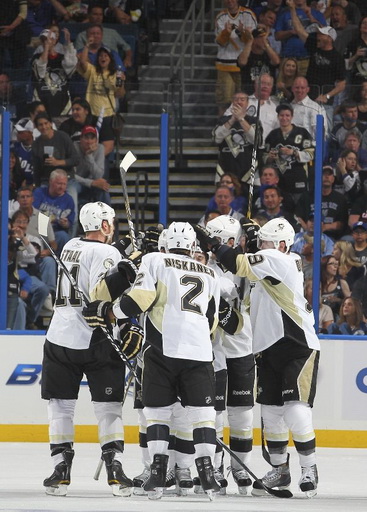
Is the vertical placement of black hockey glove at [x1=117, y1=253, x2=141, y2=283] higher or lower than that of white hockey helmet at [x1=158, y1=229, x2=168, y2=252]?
lower

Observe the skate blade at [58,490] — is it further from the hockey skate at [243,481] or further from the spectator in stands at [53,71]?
the spectator in stands at [53,71]

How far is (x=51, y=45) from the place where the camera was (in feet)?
35.3

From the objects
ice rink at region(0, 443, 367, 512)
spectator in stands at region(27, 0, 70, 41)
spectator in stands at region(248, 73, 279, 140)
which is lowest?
ice rink at region(0, 443, 367, 512)

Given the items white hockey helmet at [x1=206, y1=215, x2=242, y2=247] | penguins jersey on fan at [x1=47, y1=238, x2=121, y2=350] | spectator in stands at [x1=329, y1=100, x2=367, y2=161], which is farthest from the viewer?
spectator in stands at [x1=329, y1=100, x2=367, y2=161]

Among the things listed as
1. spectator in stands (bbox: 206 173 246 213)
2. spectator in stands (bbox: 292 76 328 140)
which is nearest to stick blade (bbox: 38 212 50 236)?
spectator in stands (bbox: 206 173 246 213)

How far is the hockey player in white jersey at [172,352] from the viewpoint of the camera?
588cm

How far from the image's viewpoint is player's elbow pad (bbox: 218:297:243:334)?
6.44 meters

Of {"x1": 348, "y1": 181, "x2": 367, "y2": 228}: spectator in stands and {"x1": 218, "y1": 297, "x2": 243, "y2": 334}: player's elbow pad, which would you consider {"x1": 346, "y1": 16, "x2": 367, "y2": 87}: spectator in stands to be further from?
{"x1": 218, "y1": 297, "x2": 243, "y2": 334}: player's elbow pad

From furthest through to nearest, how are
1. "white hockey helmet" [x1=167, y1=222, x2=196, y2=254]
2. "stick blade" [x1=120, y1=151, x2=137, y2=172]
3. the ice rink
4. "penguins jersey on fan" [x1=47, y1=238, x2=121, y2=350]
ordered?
"stick blade" [x1=120, y1=151, x2=137, y2=172] < "penguins jersey on fan" [x1=47, y1=238, x2=121, y2=350] < "white hockey helmet" [x1=167, y1=222, x2=196, y2=254] < the ice rink

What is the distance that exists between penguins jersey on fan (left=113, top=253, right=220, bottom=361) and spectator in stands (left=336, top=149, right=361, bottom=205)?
266cm

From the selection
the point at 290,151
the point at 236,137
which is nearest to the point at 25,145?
the point at 236,137

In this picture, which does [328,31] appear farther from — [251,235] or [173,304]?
[173,304]

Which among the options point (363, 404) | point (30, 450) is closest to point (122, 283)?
point (30, 450)

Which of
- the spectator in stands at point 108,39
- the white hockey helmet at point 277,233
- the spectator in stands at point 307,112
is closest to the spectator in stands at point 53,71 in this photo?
the spectator in stands at point 108,39
